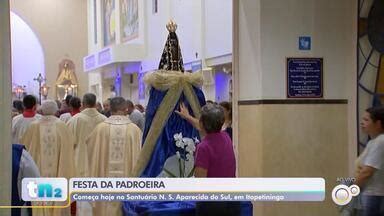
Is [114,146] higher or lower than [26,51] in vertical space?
lower

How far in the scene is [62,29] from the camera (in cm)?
2355

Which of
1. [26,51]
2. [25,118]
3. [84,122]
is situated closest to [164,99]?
[25,118]

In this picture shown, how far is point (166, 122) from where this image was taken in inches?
180

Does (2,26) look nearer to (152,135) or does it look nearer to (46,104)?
(152,135)

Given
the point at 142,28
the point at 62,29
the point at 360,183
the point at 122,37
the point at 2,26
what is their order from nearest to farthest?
the point at 2,26
the point at 360,183
the point at 142,28
the point at 122,37
the point at 62,29

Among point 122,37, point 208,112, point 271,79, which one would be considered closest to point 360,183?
point 208,112

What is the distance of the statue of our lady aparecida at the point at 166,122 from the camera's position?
178 inches

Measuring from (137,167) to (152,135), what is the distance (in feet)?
0.84

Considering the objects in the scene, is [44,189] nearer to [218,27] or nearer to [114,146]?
[114,146]

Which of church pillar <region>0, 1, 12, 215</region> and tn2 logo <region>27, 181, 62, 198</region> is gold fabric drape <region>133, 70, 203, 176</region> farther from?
church pillar <region>0, 1, 12, 215</region>

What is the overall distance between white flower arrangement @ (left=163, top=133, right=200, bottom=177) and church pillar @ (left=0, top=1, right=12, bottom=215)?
1.37m

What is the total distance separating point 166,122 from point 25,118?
2.49 meters

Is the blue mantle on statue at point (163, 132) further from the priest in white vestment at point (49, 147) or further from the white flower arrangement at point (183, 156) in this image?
the priest in white vestment at point (49, 147)

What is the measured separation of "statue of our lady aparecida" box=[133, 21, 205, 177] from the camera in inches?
178
